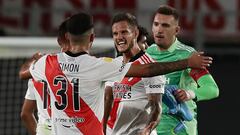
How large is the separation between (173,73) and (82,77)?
1.41 meters

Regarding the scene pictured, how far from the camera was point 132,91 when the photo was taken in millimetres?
6977

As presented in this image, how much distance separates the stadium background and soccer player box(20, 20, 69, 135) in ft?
8.26

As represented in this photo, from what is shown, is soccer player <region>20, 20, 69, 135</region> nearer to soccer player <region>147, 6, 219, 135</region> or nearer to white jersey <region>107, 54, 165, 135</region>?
white jersey <region>107, 54, 165, 135</region>

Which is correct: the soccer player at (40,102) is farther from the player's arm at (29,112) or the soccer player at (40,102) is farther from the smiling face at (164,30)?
Result: the smiling face at (164,30)

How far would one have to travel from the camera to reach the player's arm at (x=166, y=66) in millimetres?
5938

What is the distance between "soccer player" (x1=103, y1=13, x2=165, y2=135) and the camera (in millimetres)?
6844

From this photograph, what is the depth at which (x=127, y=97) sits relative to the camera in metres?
6.99

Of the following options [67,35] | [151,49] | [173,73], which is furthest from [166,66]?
[151,49]

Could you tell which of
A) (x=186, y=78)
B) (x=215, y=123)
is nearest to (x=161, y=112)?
(x=186, y=78)

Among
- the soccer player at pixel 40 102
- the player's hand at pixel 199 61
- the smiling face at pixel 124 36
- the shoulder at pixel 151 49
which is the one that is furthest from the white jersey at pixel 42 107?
the player's hand at pixel 199 61

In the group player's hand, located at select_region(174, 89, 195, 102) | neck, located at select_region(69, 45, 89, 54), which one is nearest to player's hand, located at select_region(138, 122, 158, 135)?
player's hand, located at select_region(174, 89, 195, 102)

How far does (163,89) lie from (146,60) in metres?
0.25

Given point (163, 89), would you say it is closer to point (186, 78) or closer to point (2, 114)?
point (186, 78)

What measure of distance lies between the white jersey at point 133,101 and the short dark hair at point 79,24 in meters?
0.82
